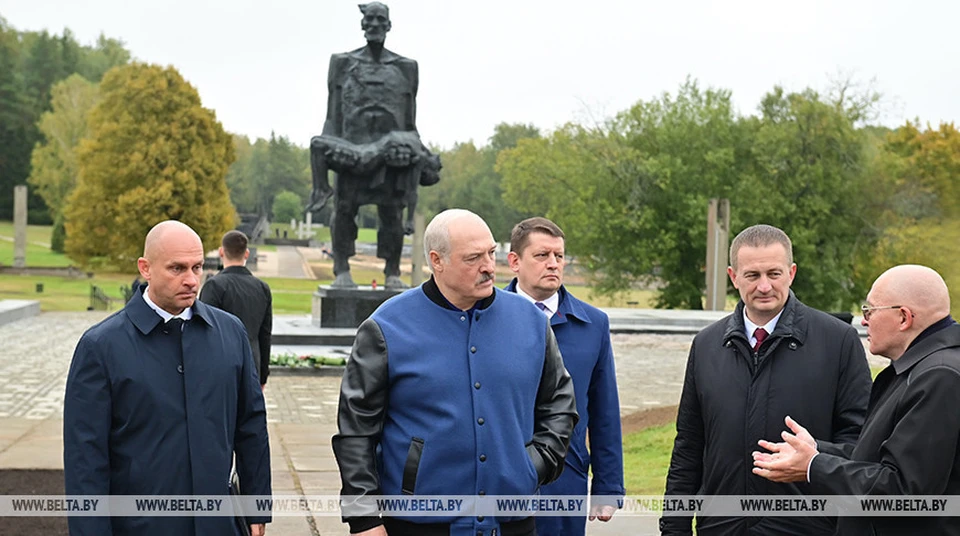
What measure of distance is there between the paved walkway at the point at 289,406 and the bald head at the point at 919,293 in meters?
3.54

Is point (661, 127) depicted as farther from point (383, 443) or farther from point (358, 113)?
point (383, 443)

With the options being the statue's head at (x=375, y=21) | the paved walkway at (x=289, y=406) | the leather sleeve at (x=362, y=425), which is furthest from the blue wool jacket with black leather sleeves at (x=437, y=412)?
the statue's head at (x=375, y=21)

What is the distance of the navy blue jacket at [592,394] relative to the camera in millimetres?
4832

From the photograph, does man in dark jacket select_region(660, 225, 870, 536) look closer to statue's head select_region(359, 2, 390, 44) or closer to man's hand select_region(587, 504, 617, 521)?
man's hand select_region(587, 504, 617, 521)

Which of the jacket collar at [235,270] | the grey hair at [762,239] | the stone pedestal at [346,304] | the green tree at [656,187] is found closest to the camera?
the grey hair at [762,239]

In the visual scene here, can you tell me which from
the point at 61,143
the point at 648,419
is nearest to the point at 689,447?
the point at 648,419

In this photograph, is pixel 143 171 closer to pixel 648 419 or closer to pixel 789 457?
pixel 648 419

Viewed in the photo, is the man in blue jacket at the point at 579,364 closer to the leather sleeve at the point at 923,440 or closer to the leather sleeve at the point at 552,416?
the leather sleeve at the point at 552,416

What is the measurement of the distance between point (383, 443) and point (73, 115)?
74999 millimetres

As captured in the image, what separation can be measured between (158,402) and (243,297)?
424cm

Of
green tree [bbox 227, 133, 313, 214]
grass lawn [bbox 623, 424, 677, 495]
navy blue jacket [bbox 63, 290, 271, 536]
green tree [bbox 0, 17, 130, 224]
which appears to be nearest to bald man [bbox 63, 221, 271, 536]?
navy blue jacket [bbox 63, 290, 271, 536]

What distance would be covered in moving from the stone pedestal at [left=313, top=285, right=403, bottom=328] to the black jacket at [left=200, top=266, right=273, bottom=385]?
31.1 feet

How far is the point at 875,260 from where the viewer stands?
4166 centimetres

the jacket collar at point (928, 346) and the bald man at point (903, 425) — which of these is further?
the jacket collar at point (928, 346)
